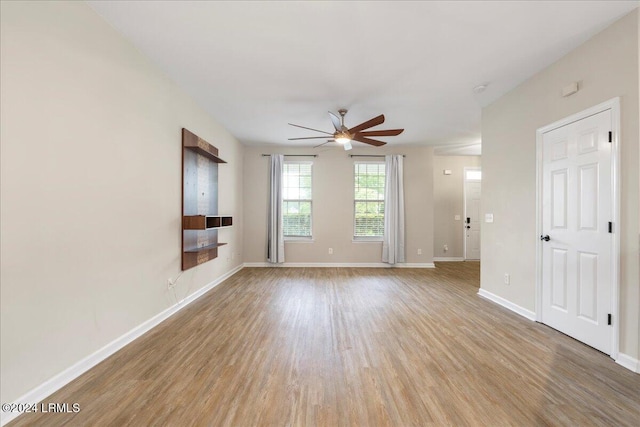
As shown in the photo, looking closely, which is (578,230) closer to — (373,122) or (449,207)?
(373,122)

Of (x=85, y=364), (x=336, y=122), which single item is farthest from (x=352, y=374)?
(x=336, y=122)

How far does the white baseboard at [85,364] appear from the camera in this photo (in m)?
1.51

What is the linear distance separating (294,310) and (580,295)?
292 cm

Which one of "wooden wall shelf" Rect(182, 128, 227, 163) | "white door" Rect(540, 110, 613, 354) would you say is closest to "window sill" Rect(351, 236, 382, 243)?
"white door" Rect(540, 110, 613, 354)

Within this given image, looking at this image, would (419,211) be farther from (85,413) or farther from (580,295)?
(85,413)

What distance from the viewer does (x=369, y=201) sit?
599 cm

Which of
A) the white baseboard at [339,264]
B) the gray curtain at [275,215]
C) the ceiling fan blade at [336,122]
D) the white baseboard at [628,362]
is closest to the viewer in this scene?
the white baseboard at [628,362]

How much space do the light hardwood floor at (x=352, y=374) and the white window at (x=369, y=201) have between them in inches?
114

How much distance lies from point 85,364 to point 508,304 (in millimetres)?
4356

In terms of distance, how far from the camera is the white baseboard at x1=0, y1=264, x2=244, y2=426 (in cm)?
151

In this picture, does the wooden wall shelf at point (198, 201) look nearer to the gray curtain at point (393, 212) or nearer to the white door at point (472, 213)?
the gray curtain at point (393, 212)

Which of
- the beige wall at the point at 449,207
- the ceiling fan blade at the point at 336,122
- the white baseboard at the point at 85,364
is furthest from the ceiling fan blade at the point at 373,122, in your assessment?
the beige wall at the point at 449,207

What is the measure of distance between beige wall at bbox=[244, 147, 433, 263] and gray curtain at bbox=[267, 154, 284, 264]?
0.62ft

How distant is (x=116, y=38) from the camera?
2193 millimetres
